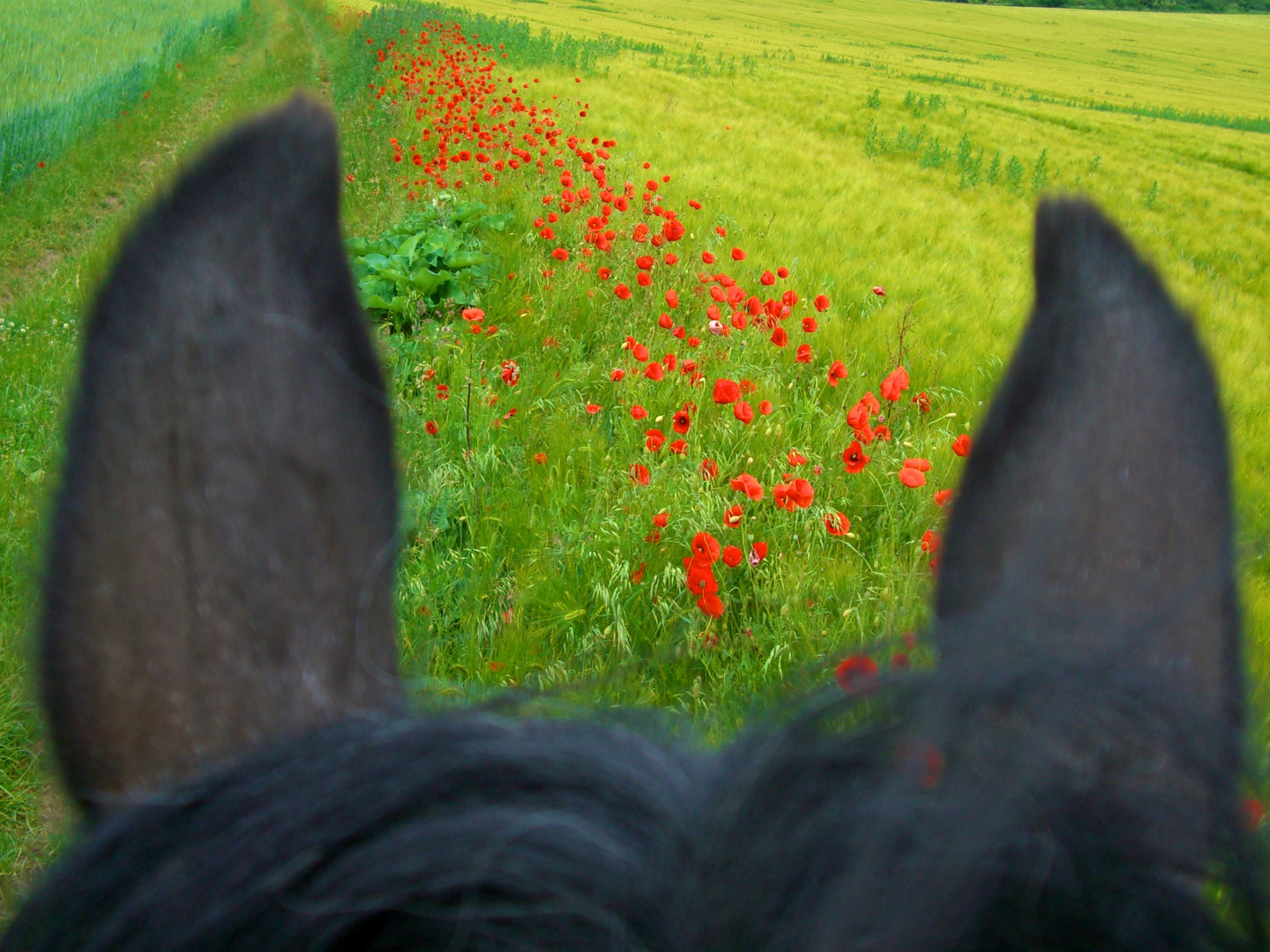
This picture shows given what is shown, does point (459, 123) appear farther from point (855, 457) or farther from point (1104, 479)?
point (1104, 479)

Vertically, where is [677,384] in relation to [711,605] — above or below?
above

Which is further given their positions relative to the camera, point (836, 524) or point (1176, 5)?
point (1176, 5)

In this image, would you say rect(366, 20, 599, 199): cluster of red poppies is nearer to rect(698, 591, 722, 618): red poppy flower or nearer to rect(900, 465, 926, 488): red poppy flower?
rect(900, 465, 926, 488): red poppy flower

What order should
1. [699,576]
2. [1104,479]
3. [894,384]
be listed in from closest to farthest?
[1104,479] < [699,576] < [894,384]

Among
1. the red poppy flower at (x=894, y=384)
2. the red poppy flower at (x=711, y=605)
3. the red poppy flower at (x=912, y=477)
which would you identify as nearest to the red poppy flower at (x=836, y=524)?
the red poppy flower at (x=912, y=477)

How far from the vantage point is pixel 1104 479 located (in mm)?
708

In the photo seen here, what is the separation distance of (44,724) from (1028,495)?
84cm

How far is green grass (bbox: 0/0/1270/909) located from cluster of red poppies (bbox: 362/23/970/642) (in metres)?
0.07

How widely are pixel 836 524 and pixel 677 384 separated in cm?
115

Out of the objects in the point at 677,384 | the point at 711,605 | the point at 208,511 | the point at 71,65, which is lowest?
the point at 711,605

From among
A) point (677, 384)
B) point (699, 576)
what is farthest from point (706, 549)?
point (677, 384)

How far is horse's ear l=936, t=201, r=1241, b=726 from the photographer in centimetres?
64

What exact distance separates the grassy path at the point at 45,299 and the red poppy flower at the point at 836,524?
1804 millimetres

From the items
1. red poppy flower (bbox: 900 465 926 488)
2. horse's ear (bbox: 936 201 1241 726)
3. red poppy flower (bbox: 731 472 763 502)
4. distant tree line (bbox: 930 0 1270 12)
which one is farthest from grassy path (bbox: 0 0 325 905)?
distant tree line (bbox: 930 0 1270 12)
